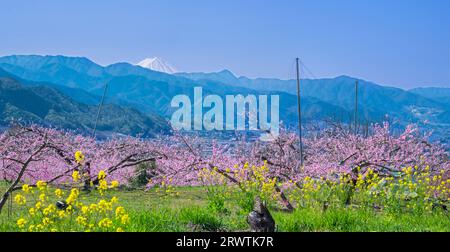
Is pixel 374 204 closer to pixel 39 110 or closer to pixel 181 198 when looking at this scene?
pixel 181 198

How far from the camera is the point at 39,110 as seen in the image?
19625 cm

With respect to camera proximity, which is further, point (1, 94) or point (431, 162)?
point (1, 94)

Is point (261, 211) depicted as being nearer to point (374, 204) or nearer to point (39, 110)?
point (374, 204)

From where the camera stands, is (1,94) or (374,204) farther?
(1,94)

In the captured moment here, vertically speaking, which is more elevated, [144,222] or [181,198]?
[144,222]

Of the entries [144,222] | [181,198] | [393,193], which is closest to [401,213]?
[393,193]

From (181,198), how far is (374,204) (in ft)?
25.5

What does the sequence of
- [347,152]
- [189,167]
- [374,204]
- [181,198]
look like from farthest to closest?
1. [181,198]
2. [347,152]
3. [189,167]
4. [374,204]

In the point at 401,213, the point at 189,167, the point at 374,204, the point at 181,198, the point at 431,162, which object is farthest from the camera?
the point at 431,162

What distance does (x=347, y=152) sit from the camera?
17594 millimetres
